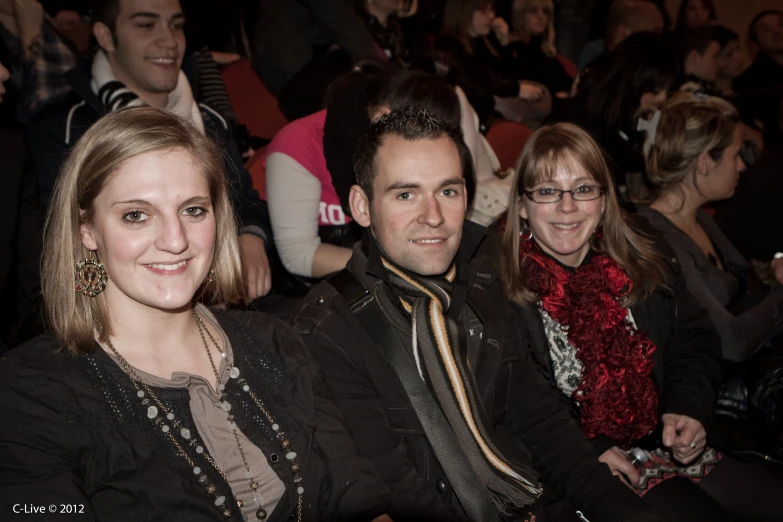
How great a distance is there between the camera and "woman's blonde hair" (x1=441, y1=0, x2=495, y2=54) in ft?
15.5

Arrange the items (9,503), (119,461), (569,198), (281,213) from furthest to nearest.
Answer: (281,213) → (569,198) → (119,461) → (9,503)

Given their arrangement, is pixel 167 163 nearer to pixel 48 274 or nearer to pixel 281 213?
pixel 48 274

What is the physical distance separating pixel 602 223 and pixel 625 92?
61.3 inches

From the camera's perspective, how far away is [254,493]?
144 cm

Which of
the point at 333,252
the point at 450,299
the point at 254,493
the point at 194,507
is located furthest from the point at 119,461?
the point at 333,252

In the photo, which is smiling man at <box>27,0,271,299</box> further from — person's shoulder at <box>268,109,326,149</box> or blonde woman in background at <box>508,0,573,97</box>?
blonde woman in background at <box>508,0,573,97</box>

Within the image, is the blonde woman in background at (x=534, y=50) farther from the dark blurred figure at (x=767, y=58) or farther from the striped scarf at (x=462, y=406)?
the striped scarf at (x=462, y=406)

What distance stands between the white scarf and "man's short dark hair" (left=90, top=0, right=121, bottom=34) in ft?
0.36

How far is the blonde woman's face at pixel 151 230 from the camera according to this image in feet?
4.57

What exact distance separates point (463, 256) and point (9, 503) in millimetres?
1171

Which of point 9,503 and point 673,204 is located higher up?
point 673,204

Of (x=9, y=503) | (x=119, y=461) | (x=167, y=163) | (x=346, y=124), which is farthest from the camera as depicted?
(x=346, y=124)

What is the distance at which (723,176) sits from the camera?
9.18 feet

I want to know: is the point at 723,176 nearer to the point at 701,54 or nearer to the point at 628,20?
the point at 701,54
